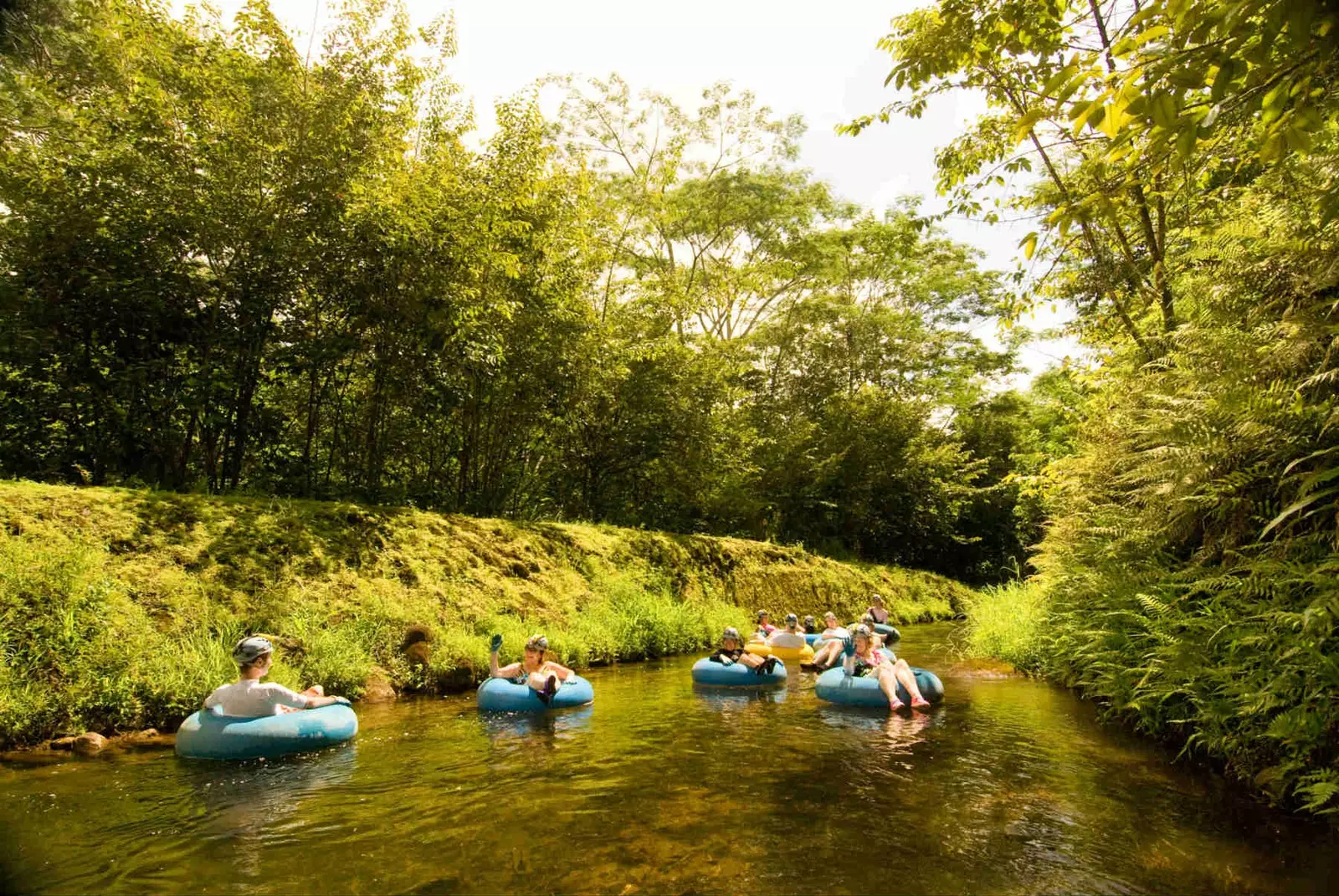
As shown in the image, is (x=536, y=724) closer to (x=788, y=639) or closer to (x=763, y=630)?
(x=788, y=639)

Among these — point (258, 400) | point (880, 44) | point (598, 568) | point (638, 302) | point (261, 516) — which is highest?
point (638, 302)

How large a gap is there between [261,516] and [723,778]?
7.35m

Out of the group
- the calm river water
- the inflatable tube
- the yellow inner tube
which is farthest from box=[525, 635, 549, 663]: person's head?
the yellow inner tube

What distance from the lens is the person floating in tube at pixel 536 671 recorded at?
28.6 ft

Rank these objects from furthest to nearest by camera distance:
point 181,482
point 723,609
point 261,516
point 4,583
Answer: point 723,609 → point 181,482 → point 261,516 → point 4,583

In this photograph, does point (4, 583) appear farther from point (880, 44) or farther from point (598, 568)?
point (880, 44)

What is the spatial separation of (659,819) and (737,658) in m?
6.20

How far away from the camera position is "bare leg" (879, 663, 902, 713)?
29.8ft

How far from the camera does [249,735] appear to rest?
21.3 ft

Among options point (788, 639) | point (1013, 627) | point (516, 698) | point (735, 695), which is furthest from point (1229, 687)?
point (788, 639)

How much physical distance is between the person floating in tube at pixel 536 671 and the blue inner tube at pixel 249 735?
2.31 meters

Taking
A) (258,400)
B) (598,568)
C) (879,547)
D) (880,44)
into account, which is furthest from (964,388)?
(258,400)

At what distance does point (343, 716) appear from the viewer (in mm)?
7078

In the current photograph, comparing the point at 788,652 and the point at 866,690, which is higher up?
the point at 866,690
